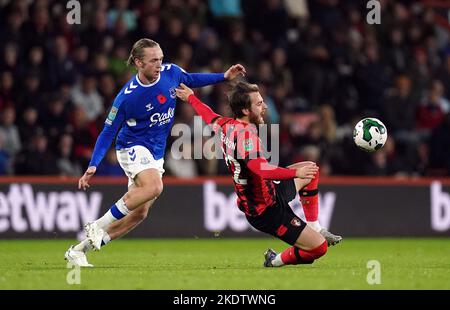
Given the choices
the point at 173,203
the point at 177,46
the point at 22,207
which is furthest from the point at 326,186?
the point at 22,207

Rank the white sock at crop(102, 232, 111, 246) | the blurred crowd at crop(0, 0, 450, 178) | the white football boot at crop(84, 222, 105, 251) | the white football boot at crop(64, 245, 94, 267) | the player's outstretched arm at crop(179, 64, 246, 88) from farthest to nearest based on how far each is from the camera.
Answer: the blurred crowd at crop(0, 0, 450, 178), the player's outstretched arm at crop(179, 64, 246, 88), the white sock at crop(102, 232, 111, 246), the white football boot at crop(64, 245, 94, 267), the white football boot at crop(84, 222, 105, 251)

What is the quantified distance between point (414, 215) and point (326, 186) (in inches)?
57.6

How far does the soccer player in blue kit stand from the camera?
9969 millimetres

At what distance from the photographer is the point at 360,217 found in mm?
15992

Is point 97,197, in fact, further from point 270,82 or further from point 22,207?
point 270,82

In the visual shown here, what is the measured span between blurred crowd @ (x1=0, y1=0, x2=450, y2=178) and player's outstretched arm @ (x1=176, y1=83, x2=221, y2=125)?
5.20 m

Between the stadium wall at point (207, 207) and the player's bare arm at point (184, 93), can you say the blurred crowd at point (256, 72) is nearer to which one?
the stadium wall at point (207, 207)

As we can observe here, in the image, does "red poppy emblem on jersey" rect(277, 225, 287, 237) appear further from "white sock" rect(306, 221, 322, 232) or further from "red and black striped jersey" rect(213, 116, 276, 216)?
"white sock" rect(306, 221, 322, 232)

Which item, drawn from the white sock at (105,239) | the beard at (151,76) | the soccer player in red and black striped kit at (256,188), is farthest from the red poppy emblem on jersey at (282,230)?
the beard at (151,76)

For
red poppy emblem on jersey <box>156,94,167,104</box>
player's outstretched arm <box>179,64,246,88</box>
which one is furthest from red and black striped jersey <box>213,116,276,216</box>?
player's outstretched arm <box>179,64,246,88</box>

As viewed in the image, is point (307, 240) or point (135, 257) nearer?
point (307, 240)

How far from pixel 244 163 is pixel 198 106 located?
862 mm

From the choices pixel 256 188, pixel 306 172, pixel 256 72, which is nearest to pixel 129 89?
pixel 256 188

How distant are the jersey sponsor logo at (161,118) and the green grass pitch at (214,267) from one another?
4.56ft
